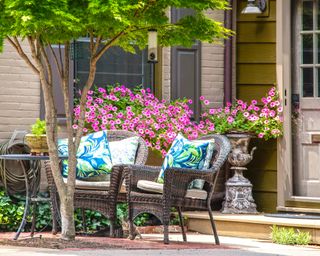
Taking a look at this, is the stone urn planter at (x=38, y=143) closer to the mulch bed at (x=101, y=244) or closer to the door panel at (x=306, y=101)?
the mulch bed at (x=101, y=244)

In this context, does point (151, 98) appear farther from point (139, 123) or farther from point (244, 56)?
point (244, 56)

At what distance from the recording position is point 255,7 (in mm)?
10781

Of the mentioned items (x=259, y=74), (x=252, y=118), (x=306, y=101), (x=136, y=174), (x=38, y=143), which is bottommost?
(x=136, y=174)

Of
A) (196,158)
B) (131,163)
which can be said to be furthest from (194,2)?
(131,163)

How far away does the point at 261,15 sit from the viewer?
11.0 meters

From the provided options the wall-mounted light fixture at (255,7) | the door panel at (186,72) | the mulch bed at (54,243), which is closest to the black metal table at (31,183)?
the mulch bed at (54,243)

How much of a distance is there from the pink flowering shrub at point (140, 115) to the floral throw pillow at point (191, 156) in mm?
1407

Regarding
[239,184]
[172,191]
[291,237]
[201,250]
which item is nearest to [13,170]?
[172,191]

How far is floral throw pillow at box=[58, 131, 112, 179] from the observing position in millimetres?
9344

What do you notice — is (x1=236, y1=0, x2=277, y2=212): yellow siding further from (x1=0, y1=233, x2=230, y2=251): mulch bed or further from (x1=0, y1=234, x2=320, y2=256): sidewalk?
(x1=0, y1=233, x2=230, y2=251): mulch bed

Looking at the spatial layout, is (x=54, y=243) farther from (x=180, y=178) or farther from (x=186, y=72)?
(x=186, y=72)

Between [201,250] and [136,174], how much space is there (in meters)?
1.23

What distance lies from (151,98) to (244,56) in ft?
4.12

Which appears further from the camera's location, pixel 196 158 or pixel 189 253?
pixel 196 158
